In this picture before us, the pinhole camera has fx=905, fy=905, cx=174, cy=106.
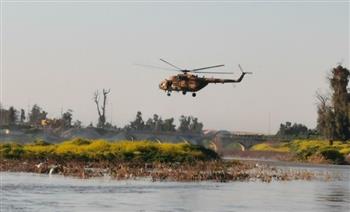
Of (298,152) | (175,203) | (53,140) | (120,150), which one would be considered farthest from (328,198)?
(53,140)

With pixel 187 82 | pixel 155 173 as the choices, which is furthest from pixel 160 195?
pixel 187 82

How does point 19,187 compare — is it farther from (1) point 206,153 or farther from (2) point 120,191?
(1) point 206,153

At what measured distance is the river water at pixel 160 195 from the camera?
4878cm

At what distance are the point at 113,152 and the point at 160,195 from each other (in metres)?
50.0

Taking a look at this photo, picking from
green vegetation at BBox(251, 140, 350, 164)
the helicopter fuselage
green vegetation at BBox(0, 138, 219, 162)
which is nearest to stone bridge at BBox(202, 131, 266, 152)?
green vegetation at BBox(251, 140, 350, 164)

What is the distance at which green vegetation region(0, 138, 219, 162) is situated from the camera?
102000 millimetres

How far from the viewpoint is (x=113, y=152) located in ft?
347

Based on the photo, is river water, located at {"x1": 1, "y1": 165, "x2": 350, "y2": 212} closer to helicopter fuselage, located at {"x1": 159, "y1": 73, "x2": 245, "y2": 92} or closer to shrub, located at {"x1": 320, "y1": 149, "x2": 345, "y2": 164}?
helicopter fuselage, located at {"x1": 159, "y1": 73, "x2": 245, "y2": 92}

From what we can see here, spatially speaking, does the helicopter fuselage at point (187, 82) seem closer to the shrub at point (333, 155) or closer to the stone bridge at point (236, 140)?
the shrub at point (333, 155)

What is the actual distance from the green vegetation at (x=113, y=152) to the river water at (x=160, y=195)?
96.1 ft

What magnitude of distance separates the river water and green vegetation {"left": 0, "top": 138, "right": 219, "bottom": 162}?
2928 centimetres

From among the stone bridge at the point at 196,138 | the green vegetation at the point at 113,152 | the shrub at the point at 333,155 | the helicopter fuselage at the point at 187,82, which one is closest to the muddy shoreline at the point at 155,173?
the helicopter fuselage at the point at 187,82

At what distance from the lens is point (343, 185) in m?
74.6

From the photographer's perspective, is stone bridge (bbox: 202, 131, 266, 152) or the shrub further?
stone bridge (bbox: 202, 131, 266, 152)
